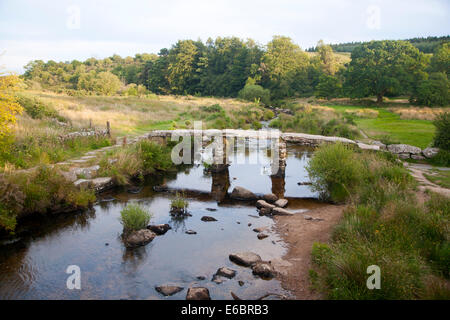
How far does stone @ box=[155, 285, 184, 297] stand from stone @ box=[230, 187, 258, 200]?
5.82 m

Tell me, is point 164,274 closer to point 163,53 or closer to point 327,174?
point 327,174

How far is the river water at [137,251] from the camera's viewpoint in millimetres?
6352

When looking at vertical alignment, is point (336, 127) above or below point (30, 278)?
above

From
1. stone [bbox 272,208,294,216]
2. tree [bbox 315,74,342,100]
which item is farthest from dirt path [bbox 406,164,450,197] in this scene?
tree [bbox 315,74,342,100]

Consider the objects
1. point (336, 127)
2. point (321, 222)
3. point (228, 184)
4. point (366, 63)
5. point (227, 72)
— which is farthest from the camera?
point (227, 72)

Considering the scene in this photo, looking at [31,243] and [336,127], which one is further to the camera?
[336,127]

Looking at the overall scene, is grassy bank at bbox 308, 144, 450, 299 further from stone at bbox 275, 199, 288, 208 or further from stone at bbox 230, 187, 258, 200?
stone at bbox 230, 187, 258, 200

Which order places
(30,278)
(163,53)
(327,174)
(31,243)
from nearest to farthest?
(30,278) → (31,243) → (327,174) → (163,53)

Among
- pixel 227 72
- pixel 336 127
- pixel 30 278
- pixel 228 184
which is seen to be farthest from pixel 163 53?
pixel 30 278

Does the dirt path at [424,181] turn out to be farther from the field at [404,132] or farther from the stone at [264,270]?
the stone at [264,270]

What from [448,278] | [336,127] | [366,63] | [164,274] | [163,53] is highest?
[163,53]

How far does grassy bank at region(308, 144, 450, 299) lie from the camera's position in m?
5.18
